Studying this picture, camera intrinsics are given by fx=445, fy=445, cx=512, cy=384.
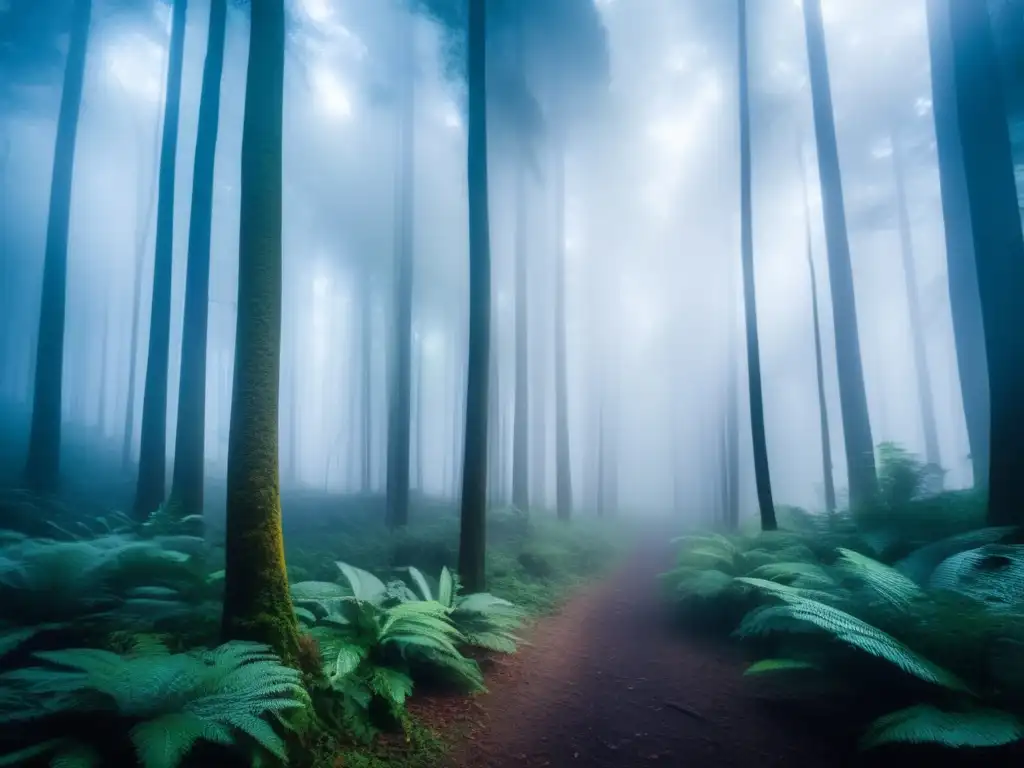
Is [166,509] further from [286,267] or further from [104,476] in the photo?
[286,267]

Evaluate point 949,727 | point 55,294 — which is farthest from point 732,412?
point 55,294

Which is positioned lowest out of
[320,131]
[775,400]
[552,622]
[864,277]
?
[552,622]

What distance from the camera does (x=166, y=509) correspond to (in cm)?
832

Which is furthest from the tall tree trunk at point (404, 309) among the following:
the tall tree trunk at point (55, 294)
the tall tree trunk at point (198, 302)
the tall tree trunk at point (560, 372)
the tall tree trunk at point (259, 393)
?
the tall tree trunk at point (259, 393)

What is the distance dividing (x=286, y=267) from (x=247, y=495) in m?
29.4

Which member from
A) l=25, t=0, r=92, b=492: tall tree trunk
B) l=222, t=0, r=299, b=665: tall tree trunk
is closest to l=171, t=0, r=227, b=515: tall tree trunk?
l=25, t=0, r=92, b=492: tall tree trunk

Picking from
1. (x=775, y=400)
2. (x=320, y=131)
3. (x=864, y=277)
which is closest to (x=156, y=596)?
(x=320, y=131)

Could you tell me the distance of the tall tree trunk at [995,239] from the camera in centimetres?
575

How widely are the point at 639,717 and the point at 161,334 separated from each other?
38.5 feet

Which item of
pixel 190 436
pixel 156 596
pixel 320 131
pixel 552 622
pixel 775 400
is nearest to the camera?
pixel 156 596

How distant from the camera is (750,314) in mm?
10977

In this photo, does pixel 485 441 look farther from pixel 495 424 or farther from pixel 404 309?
pixel 495 424

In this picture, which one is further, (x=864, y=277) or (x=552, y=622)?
(x=864, y=277)

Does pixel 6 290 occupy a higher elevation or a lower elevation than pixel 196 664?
higher
